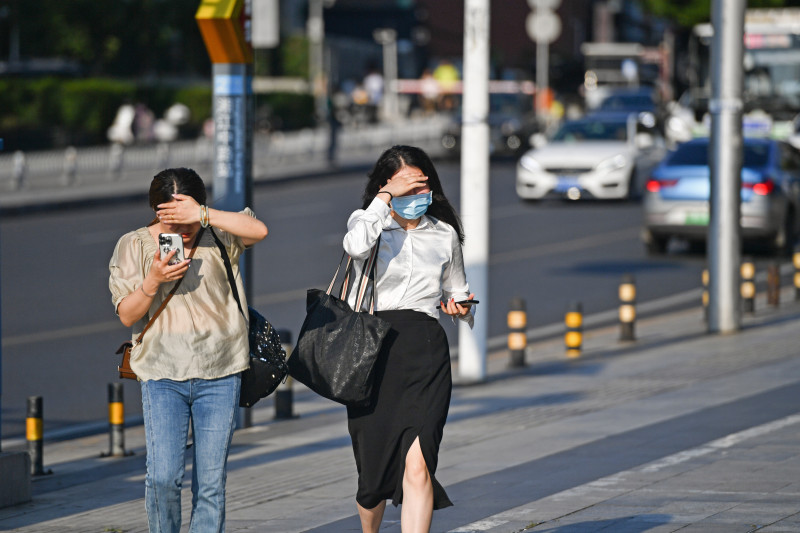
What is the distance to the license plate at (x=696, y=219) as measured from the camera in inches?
741

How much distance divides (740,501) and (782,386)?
386 centimetres

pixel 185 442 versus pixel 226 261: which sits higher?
pixel 226 261

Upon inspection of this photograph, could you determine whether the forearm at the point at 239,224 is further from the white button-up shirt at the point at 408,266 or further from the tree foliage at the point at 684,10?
the tree foliage at the point at 684,10

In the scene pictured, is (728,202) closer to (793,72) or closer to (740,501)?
(740,501)

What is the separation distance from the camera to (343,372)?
514 cm

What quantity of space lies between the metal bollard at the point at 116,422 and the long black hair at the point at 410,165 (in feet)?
11.6

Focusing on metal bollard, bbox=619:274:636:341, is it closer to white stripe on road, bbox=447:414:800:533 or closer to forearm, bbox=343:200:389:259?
white stripe on road, bbox=447:414:800:533

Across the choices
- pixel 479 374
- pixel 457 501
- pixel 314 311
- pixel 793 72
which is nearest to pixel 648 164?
pixel 793 72

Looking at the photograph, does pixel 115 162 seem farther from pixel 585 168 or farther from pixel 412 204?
pixel 412 204

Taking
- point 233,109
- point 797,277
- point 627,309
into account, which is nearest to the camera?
point 233,109

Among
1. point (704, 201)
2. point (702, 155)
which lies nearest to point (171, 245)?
point (704, 201)

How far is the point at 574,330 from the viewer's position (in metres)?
12.5

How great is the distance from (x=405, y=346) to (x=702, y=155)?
1533 cm

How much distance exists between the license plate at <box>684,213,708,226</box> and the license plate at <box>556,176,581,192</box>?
6.18 metres
